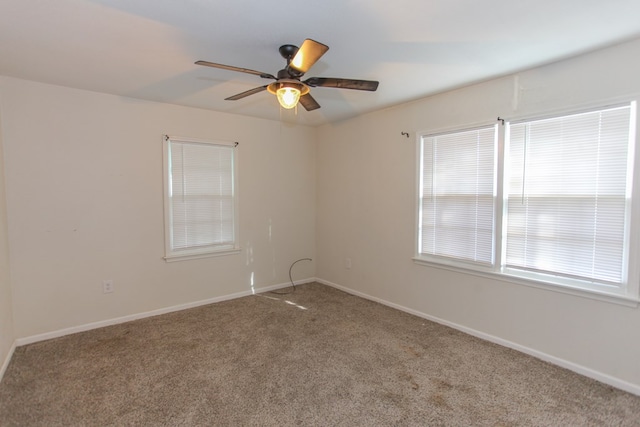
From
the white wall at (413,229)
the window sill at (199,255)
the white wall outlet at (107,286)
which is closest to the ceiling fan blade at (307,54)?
the white wall at (413,229)

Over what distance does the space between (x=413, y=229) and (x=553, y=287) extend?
1372mm

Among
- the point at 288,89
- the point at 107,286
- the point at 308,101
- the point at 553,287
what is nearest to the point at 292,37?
the point at 288,89

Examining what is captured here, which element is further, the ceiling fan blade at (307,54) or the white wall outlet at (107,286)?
the white wall outlet at (107,286)

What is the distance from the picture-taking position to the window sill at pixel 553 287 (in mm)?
2164

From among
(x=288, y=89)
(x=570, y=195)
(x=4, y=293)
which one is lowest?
(x=4, y=293)

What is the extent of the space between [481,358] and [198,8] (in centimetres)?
321

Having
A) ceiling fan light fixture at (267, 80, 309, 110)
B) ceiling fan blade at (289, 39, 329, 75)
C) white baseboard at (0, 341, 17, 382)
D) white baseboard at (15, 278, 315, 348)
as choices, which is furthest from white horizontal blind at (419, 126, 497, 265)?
white baseboard at (0, 341, 17, 382)

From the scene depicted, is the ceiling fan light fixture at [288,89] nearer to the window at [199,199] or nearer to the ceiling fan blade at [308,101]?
the ceiling fan blade at [308,101]

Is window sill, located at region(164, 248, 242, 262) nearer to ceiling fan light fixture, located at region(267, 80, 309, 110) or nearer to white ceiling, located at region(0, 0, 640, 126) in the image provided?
white ceiling, located at region(0, 0, 640, 126)

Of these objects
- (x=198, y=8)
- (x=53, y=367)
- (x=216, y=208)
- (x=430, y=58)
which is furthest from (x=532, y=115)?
(x=53, y=367)

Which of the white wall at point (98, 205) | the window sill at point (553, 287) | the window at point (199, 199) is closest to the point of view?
the window sill at point (553, 287)

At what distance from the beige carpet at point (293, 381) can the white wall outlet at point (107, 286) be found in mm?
378

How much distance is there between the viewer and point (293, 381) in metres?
2.29

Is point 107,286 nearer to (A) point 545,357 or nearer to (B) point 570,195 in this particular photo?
(A) point 545,357
